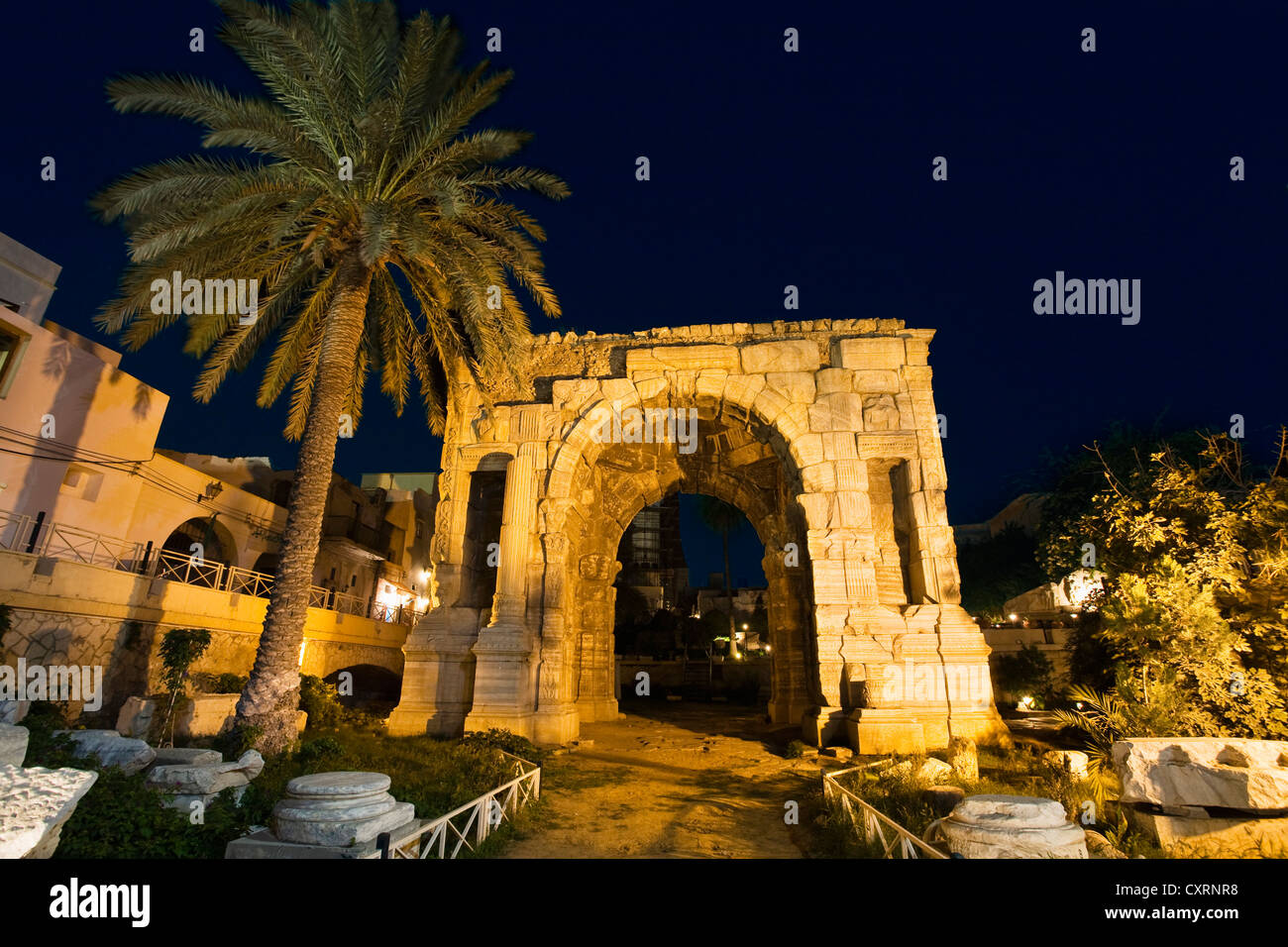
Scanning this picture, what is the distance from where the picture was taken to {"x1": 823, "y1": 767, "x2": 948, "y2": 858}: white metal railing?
16.5ft

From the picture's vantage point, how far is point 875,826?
6148 mm

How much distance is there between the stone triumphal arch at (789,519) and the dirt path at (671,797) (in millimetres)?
1559

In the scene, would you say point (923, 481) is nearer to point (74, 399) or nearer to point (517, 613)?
point (517, 613)

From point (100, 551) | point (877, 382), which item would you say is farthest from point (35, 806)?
point (100, 551)

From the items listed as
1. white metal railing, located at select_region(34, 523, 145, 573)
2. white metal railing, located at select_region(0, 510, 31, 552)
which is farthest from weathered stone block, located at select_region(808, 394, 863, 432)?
white metal railing, located at select_region(0, 510, 31, 552)

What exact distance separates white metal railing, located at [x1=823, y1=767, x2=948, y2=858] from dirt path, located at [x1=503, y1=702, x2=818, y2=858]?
23.2 inches

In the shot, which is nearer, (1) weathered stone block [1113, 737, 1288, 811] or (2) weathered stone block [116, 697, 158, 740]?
(1) weathered stone block [1113, 737, 1288, 811]

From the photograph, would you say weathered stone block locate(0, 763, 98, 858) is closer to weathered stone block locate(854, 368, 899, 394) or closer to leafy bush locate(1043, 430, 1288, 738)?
leafy bush locate(1043, 430, 1288, 738)

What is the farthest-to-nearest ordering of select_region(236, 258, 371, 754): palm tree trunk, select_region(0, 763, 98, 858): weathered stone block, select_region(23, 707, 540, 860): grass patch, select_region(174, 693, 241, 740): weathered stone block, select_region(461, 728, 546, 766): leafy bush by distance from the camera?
select_region(174, 693, 241, 740): weathered stone block, select_region(461, 728, 546, 766): leafy bush, select_region(236, 258, 371, 754): palm tree trunk, select_region(23, 707, 540, 860): grass patch, select_region(0, 763, 98, 858): weathered stone block

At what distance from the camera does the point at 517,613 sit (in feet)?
44.3

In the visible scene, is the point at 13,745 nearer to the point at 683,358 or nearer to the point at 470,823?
the point at 470,823

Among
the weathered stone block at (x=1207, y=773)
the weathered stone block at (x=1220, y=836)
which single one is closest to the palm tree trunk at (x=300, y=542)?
the weathered stone block at (x=1207, y=773)
